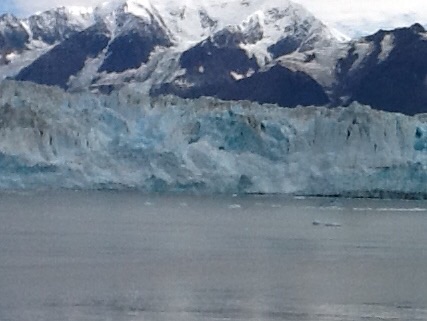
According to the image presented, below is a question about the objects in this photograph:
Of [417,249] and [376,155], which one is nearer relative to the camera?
[417,249]

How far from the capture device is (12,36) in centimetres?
17212

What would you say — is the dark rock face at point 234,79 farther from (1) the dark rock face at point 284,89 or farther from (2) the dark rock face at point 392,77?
(2) the dark rock face at point 392,77

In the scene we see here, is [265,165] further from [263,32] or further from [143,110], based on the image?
[263,32]

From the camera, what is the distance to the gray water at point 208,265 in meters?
20.8

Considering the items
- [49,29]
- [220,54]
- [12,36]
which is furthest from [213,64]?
[49,29]

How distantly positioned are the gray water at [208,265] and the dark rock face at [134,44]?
109 metres

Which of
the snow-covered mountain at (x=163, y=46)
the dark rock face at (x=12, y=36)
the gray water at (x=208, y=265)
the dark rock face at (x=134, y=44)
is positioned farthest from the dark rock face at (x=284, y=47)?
the gray water at (x=208, y=265)

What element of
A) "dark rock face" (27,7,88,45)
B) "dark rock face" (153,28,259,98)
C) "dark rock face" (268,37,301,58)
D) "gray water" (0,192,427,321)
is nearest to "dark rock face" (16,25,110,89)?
"dark rock face" (27,7,88,45)

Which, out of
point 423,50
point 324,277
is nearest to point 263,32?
point 423,50

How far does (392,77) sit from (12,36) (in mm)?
64638

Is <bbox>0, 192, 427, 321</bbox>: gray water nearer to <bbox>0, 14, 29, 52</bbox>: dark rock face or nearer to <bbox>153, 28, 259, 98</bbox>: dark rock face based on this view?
<bbox>153, 28, 259, 98</bbox>: dark rock face

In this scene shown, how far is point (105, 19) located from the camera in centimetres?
16962

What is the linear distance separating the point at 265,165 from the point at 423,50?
7950cm

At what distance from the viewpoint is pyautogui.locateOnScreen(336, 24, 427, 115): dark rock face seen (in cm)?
13225
